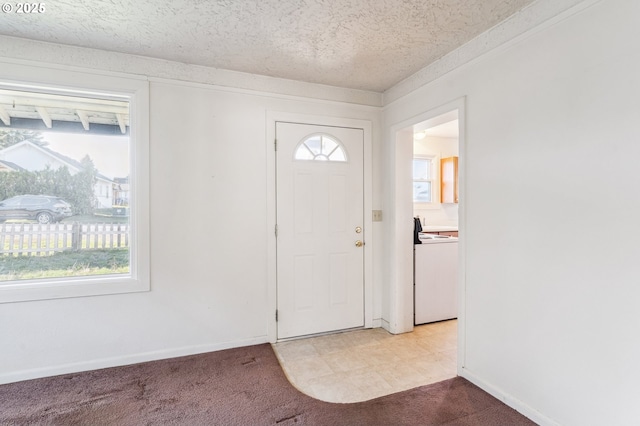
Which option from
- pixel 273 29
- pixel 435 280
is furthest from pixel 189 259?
pixel 435 280

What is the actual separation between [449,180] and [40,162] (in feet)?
15.9

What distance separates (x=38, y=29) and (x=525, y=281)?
143 inches

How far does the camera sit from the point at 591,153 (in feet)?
5.23

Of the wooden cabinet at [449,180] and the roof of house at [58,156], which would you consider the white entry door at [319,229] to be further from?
the wooden cabinet at [449,180]

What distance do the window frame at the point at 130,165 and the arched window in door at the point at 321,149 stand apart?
1.36 metres

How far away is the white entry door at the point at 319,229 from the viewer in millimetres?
Result: 3020

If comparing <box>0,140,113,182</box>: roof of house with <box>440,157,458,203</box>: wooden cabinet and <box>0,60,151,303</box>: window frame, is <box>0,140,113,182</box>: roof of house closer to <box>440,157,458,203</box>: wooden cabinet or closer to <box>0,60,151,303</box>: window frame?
<box>0,60,151,303</box>: window frame

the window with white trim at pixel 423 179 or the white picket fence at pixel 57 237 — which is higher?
the window with white trim at pixel 423 179

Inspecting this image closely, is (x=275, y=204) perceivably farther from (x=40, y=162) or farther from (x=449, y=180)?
(x=449, y=180)

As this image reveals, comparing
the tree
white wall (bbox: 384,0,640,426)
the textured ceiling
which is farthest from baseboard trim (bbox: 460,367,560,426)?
the tree

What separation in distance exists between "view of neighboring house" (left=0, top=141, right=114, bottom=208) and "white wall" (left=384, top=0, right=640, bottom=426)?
2.87 m

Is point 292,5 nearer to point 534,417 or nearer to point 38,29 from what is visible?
point 38,29

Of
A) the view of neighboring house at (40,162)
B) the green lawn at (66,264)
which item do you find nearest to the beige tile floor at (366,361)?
the green lawn at (66,264)

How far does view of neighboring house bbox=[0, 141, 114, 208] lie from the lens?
2.34 meters
